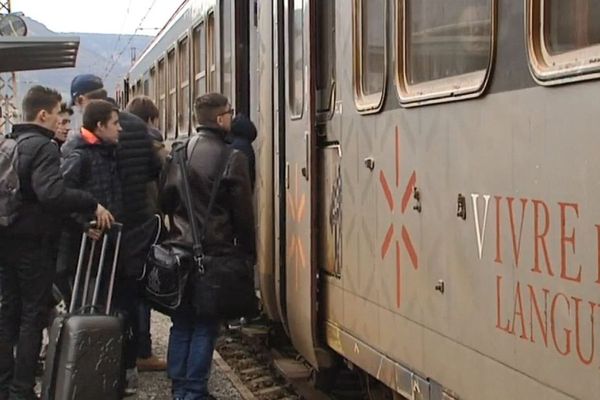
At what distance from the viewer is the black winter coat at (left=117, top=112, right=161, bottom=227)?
656 cm

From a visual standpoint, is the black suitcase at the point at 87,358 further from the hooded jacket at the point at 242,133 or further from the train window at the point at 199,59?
the train window at the point at 199,59

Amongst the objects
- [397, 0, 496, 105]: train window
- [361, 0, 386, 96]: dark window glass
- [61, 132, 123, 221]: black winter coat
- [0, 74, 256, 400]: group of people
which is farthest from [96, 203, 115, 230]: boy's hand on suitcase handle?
[397, 0, 496, 105]: train window

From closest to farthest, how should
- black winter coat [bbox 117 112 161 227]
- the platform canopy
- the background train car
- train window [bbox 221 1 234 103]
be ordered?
black winter coat [bbox 117 112 161 227]
the background train car
train window [bbox 221 1 234 103]
the platform canopy

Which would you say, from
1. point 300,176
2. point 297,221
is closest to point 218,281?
point 297,221

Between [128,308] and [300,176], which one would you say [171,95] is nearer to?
[128,308]

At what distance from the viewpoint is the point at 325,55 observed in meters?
5.80

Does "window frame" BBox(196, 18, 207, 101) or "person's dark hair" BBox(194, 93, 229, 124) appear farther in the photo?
"window frame" BBox(196, 18, 207, 101)

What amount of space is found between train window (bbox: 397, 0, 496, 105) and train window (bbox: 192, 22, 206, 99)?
5.90m

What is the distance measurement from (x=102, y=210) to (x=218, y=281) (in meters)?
0.73

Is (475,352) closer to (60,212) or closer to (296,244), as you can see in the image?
(296,244)

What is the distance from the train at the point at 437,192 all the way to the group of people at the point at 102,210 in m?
0.42

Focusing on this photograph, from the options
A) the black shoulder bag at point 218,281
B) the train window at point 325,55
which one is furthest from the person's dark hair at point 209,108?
the train window at point 325,55

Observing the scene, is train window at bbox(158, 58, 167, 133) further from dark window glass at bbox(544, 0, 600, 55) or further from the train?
dark window glass at bbox(544, 0, 600, 55)

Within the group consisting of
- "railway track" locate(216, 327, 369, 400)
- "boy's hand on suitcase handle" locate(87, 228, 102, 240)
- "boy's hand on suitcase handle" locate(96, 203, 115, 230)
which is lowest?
"railway track" locate(216, 327, 369, 400)
